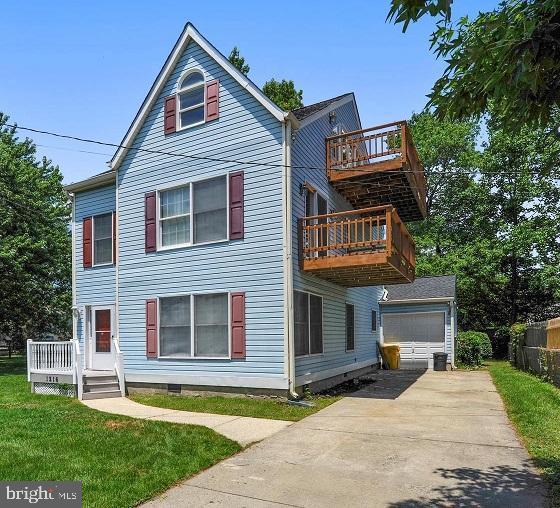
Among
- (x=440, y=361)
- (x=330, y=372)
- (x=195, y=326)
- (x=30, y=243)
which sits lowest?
(x=440, y=361)

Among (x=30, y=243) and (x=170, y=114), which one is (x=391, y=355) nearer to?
(x=170, y=114)

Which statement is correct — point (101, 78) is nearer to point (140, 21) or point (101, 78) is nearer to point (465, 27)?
point (140, 21)

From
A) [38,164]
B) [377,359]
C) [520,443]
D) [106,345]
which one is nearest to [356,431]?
[520,443]

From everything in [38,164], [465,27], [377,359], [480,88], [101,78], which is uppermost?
[38,164]

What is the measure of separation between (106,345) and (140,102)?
7.08 m

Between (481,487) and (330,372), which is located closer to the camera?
(481,487)

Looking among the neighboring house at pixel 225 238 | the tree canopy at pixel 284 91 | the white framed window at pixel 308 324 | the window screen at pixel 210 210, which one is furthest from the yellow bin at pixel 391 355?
the tree canopy at pixel 284 91

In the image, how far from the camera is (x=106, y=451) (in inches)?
252

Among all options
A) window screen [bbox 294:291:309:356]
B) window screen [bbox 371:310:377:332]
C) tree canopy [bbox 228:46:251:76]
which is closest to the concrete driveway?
window screen [bbox 294:291:309:356]

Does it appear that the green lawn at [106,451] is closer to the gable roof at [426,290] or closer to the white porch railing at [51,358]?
the white porch railing at [51,358]

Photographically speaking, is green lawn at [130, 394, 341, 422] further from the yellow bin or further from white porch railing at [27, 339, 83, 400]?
the yellow bin

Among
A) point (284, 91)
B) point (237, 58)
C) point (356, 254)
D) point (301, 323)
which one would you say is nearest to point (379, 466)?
point (301, 323)

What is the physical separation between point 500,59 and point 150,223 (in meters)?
11.0

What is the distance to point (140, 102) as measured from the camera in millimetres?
13461
